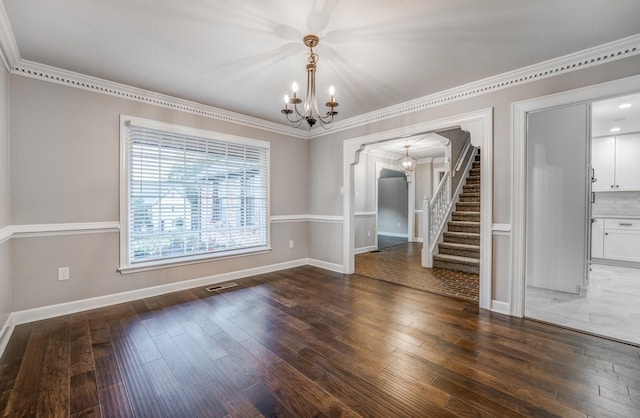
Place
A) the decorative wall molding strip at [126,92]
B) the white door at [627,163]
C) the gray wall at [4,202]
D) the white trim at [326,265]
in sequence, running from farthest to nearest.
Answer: the white door at [627,163] < the white trim at [326,265] < the decorative wall molding strip at [126,92] < the gray wall at [4,202]

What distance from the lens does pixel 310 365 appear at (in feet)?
6.58

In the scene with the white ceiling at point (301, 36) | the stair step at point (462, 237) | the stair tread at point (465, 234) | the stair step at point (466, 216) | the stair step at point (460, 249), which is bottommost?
the stair step at point (460, 249)

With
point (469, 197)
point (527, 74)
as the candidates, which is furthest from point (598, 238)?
point (527, 74)

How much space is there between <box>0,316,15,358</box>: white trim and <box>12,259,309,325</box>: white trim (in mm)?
91

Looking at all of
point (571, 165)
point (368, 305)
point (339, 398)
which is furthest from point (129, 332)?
point (571, 165)

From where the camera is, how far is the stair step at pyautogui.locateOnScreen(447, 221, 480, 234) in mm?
5242

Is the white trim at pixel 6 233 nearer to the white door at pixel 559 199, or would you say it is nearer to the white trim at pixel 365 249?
the white door at pixel 559 199

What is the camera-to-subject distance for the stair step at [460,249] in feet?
16.0

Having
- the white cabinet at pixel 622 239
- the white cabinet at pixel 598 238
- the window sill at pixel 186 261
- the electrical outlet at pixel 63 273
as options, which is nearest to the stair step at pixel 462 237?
the white cabinet at pixel 598 238

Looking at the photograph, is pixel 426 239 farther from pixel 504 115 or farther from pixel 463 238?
pixel 504 115

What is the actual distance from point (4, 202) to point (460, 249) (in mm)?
6065

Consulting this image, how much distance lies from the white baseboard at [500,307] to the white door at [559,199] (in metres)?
0.79

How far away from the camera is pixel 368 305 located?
319 cm

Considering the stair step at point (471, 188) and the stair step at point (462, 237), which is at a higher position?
the stair step at point (471, 188)
